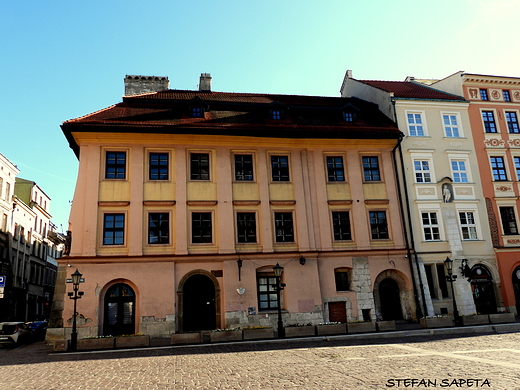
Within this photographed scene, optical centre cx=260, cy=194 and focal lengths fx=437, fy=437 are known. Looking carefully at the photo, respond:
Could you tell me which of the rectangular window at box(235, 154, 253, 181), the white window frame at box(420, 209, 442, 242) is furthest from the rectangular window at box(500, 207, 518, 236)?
the rectangular window at box(235, 154, 253, 181)

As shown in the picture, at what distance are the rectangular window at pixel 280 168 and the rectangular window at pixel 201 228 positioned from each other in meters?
4.90

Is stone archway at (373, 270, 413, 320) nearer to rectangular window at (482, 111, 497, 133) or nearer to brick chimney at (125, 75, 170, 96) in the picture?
rectangular window at (482, 111, 497, 133)

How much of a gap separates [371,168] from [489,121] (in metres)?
10.1

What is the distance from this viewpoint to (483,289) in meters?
27.6

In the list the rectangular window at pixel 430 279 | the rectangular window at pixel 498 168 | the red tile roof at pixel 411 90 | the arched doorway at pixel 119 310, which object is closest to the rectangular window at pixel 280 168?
the red tile roof at pixel 411 90

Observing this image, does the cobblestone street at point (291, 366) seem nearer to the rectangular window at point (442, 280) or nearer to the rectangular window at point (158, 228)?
the rectangular window at point (158, 228)

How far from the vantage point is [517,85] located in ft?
103

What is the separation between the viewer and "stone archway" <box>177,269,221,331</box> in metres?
23.6

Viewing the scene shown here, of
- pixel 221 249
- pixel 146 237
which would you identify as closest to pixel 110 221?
pixel 146 237

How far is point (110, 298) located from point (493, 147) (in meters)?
26.4

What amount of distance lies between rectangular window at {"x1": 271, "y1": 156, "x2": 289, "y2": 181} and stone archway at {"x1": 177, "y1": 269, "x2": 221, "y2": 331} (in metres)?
7.14

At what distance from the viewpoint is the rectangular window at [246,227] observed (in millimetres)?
25062

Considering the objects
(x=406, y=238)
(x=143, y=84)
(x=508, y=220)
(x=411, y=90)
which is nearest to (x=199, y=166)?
(x=143, y=84)

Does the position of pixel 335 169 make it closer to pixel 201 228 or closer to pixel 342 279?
pixel 342 279
